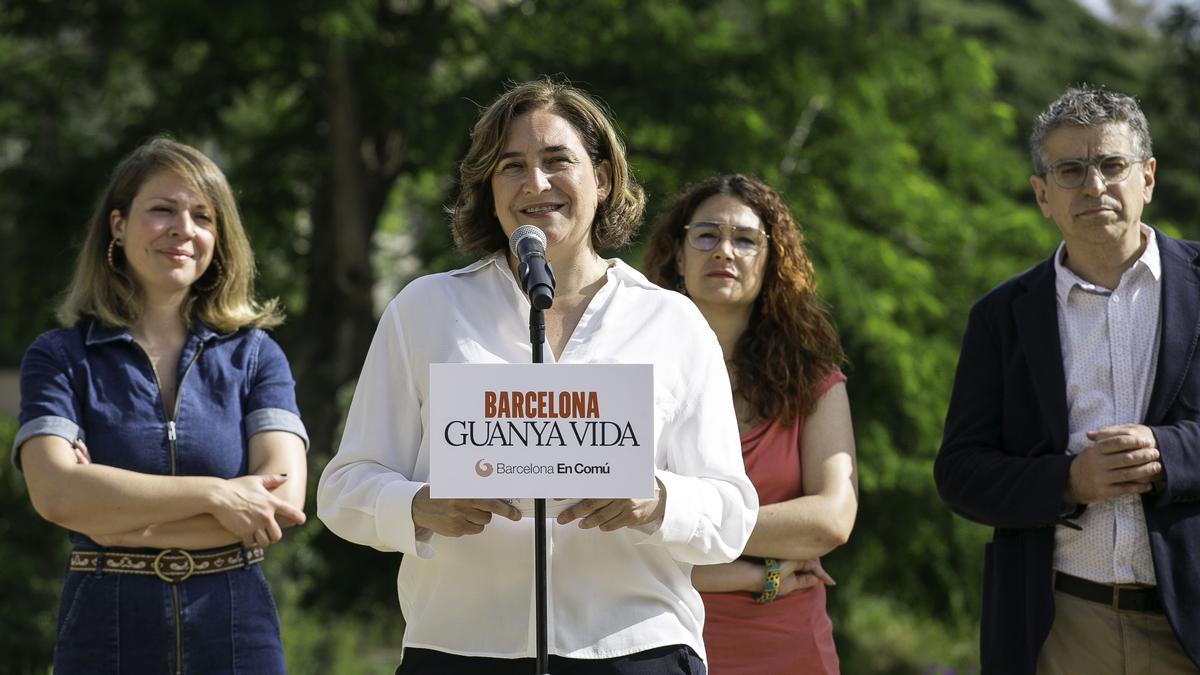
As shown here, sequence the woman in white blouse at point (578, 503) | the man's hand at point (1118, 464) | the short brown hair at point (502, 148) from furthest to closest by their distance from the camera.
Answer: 1. the man's hand at point (1118, 464)
2. the short brown hair at point (502, 148)
3. the woman in white blouse at point (578, 503)

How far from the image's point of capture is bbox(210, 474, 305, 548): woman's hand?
11.7ft

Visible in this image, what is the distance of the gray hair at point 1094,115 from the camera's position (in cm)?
375

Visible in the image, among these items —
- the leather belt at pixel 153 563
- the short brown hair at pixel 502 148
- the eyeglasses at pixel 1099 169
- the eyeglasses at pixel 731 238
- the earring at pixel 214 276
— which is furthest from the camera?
the eyeglasses at pixel 731 238

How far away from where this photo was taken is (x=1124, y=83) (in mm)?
16516

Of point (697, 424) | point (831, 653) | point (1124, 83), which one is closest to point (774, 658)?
point (831, 653)

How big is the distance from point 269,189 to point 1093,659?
9352 millimetres

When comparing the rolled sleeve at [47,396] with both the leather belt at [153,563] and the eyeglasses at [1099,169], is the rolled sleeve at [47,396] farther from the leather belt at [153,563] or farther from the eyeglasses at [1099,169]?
the eyeglasses at [1099,169]

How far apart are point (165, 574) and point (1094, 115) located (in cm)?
279

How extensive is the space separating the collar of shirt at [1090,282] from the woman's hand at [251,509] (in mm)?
2226

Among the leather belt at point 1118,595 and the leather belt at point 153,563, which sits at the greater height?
the leather belt at point 153,563

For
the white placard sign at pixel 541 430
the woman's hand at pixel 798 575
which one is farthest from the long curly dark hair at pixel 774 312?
the white placard sign at pixel 541 430

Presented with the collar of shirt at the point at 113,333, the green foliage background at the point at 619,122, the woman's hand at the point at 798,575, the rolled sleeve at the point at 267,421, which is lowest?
the woman's hand at the point at 798,575

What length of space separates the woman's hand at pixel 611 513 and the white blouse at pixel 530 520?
0.06 meters

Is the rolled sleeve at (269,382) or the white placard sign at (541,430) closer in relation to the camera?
the white placard sign at (541,430)
